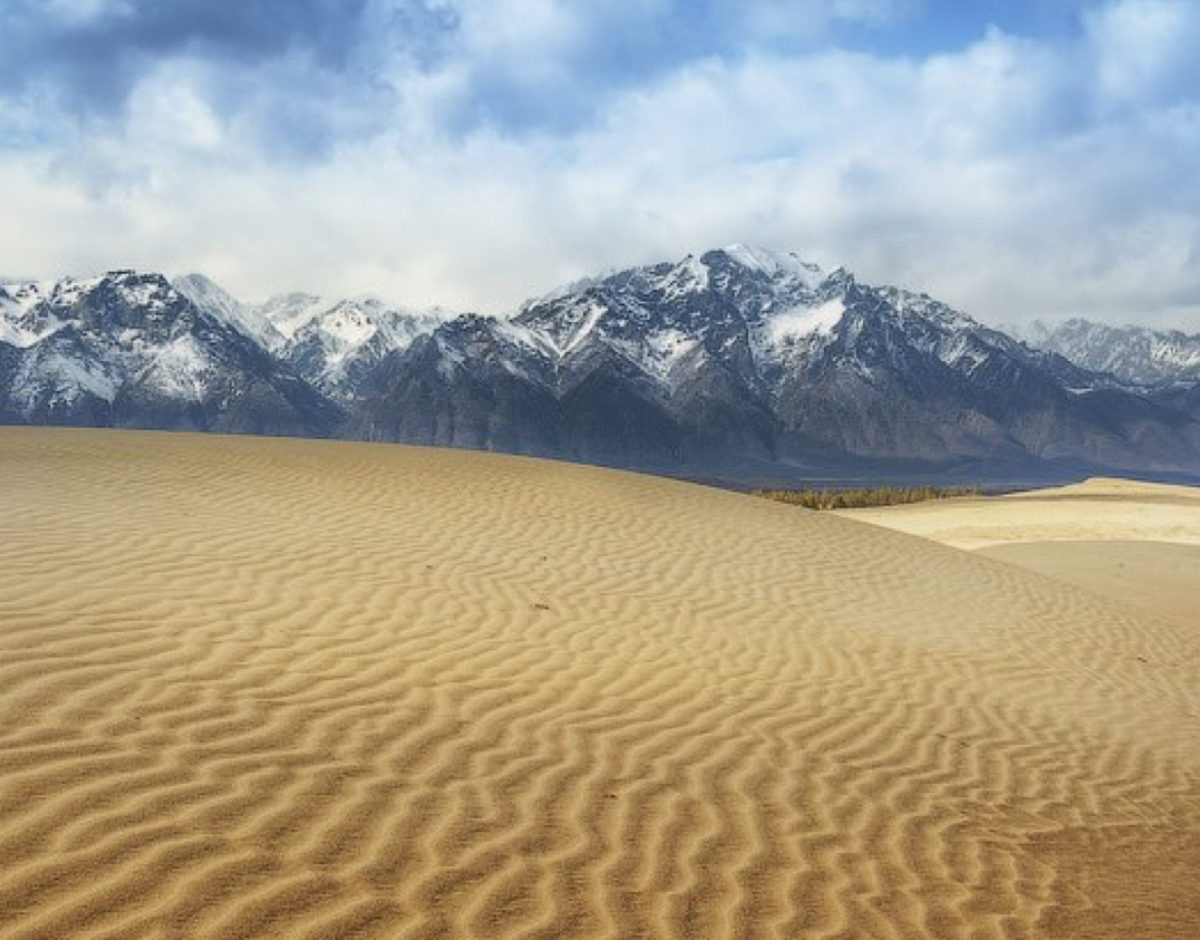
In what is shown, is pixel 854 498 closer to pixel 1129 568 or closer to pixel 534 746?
pixel 1129 568

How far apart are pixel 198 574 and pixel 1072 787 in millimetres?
7743

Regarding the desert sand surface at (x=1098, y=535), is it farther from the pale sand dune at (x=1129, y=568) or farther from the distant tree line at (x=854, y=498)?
the distant tree line at (x=854, y=498)

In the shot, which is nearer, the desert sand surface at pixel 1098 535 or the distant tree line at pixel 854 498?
the desert sand surface at pixel 1098 535

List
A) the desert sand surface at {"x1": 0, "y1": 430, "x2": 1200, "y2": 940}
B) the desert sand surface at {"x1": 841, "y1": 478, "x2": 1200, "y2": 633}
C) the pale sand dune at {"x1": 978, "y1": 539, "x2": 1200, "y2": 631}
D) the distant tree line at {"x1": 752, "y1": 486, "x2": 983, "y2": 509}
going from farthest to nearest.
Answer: the distant tree line at {"x1": 752, "y1": 486, "x2": 983, "y2": 509}, the desert sand surface at {"x1": 841, "y1": 478, "x2": 1200, "y2": 633}, the pale sand dune at {"x1": 978, "y1": 539, "x2": 1200, "y2": 631}, the desert sand surface at {"x1": 0, "y1": 430, "x2": 1200, "y2": 940}

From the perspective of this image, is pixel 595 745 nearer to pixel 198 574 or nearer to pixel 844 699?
pixel 844 699

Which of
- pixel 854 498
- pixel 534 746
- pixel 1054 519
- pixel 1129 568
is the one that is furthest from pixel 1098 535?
pixel 534 746

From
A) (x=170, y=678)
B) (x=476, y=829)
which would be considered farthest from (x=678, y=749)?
(x=170, y=678)

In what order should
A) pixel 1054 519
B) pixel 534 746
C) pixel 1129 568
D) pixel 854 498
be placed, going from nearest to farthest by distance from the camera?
pixel 534 746
pixel 1129 568
pixel 1054 519
pixel 854 498

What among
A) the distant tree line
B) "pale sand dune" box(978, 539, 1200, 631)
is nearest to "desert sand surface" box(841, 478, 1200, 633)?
"pale sand dune" box(978, 539, 1200, 631)

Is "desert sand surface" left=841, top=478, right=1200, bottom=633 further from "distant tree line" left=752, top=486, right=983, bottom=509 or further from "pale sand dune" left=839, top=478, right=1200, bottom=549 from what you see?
"distant tree line" left=752, top=486, right=983, bottom=509

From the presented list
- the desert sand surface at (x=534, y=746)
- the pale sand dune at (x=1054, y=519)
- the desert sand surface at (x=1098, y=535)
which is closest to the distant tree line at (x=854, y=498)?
the desert sand surface at (x=1098, y=535)

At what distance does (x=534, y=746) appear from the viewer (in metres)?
6.88

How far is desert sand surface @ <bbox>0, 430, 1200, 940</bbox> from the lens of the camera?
15.8ft

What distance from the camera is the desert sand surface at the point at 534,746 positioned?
4.81m
